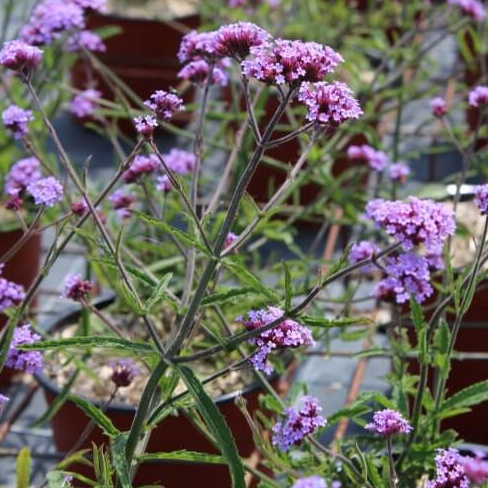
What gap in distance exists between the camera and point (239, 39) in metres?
1.16

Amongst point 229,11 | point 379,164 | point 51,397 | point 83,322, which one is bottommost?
point 51,397

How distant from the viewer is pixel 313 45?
1104 millimetres

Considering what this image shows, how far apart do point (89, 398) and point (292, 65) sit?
2.72 feet

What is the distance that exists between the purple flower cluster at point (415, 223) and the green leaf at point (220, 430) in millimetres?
237

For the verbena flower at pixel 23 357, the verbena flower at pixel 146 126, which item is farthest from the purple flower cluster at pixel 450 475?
the verbena flower at pixel 23 357

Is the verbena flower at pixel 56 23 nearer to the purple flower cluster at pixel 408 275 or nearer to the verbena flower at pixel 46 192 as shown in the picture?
the verbena flower at pixel 46 192

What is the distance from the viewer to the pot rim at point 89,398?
166cm

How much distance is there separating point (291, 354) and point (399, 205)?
0.71m

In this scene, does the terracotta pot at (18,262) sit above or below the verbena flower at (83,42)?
below

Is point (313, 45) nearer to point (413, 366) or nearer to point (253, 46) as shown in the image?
point (253, 46)

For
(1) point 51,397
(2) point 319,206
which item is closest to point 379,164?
(2) point 319,206

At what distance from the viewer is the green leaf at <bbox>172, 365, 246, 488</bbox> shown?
43.3 inches

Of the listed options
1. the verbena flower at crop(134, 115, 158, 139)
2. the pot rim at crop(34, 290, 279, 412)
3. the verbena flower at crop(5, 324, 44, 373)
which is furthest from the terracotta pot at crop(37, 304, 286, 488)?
the verbena flower at crop(134, 115, 158, 139)

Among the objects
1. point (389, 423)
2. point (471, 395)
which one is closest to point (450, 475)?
point (389, 423)
